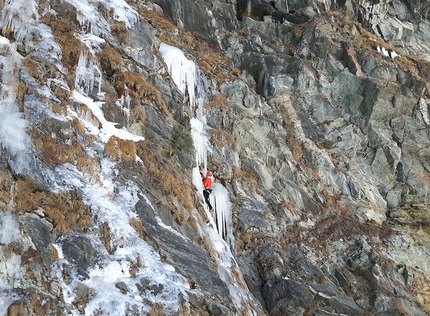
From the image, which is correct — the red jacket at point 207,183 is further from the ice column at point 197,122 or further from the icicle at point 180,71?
the icicle at point 180,71

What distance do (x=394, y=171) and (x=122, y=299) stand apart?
19.0m

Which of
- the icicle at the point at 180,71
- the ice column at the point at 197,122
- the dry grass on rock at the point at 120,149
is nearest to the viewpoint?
the dry grass on rock at the point at 120,149

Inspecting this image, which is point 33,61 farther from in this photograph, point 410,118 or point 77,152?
point 410,118

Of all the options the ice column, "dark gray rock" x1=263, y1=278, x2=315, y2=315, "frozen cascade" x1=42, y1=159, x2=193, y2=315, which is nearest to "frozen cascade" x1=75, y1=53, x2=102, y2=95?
"frozen cascade" x1=42, y1=159, x2=193, y2=315

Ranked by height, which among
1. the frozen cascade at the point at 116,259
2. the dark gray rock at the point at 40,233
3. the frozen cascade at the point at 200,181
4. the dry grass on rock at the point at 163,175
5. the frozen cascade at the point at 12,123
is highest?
the frozen cascade at the point at 12,123

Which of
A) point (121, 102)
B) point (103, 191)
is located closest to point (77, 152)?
point (103, 191)

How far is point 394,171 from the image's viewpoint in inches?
934

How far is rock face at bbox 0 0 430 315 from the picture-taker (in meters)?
9.34

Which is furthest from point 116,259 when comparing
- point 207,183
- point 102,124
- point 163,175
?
point 207,183

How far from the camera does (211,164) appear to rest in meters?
18.2

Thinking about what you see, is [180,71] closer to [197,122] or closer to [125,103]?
[197,122]

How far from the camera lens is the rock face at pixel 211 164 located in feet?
30.6

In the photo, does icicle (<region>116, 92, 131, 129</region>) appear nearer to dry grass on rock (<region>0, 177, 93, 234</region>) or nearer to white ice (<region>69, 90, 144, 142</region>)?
white ice (<region>69, 90, 144, 142</region>)

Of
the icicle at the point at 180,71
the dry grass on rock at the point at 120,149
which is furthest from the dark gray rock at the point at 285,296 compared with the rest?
the icicle at the point at 180,71
